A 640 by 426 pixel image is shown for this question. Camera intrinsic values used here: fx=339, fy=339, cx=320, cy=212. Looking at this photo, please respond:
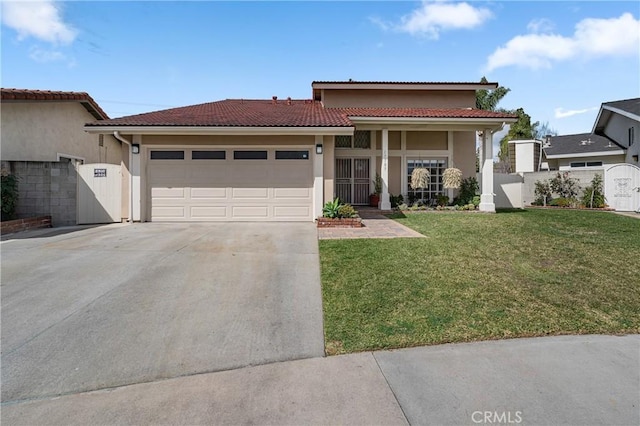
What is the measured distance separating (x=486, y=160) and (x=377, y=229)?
678 cm

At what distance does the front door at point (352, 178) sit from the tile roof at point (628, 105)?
51.1 feet

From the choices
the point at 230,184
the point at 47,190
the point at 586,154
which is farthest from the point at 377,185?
the point at 586,154

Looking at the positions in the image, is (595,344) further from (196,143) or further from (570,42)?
(570,42)

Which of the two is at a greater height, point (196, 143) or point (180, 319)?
point (196, 143)

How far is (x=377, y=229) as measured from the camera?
880cm

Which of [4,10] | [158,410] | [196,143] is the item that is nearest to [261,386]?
[158,410]

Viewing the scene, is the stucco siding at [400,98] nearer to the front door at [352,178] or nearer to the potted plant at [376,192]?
the front door at [352,178]

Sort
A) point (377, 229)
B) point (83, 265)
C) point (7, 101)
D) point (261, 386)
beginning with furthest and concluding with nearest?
1. point (7, 101)
2. point (377, 229)
3. point (83, 265)
4. point (261, 386)

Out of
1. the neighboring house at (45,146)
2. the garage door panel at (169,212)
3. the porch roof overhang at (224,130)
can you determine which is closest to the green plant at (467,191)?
the porch roof overhang at (224,130)

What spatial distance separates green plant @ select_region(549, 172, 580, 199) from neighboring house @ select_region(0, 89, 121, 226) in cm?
1967

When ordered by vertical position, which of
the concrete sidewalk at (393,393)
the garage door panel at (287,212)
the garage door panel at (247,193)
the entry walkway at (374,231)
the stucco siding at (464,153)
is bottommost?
the concrete sidewalk at (393,393)

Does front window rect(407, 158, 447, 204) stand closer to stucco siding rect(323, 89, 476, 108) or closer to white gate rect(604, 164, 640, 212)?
stucco siding rect(323, 89, 476, 108)

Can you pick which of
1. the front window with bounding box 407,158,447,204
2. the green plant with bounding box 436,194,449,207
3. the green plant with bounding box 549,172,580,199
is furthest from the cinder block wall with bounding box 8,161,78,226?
the green plant with bounding box 549,172,580,199

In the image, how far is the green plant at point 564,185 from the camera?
616 inches
